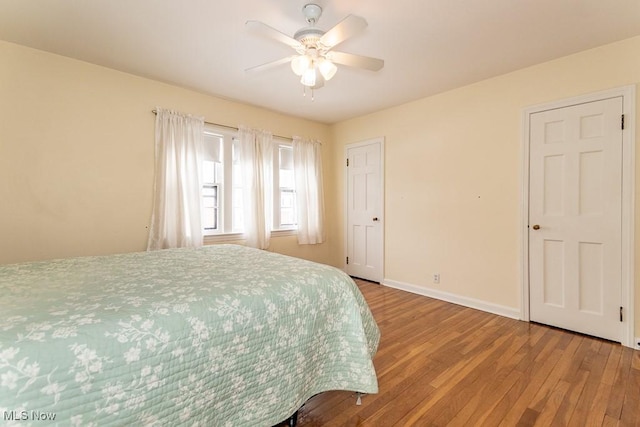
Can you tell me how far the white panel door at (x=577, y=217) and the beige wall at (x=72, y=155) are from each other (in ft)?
12.4

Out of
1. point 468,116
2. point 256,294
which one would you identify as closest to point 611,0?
point 468,116

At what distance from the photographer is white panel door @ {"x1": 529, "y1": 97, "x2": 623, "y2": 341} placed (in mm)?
2377

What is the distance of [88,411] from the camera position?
87 cm

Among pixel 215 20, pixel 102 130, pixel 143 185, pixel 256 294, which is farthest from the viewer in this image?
pixel 143 185

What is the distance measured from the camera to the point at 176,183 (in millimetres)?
3115

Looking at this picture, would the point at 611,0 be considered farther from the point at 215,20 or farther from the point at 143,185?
the point at 143,185

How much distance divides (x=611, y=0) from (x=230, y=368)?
3.08m

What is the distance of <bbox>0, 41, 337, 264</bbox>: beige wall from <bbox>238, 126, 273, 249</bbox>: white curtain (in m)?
0.82

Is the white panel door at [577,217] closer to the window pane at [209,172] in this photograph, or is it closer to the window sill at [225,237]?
the window sill at [225,237]

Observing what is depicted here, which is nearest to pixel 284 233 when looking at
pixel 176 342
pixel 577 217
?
pixel 176 342

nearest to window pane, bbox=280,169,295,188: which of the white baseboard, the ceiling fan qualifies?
the white baseboard

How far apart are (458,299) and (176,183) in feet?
11.2

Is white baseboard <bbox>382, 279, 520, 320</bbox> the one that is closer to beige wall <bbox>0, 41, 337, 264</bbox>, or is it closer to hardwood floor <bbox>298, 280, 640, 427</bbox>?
hardwood floor <bbox>298, 280, 640, 427</bbox>

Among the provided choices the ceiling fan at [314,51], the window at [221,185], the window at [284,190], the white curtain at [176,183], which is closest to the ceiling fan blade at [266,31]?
the ceiling fan at [314,51]
